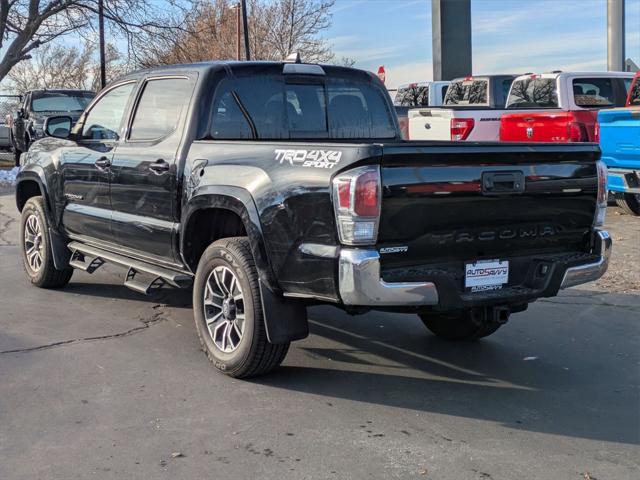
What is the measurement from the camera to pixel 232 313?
4848mm

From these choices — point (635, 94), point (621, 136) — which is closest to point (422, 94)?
point (635, 94)

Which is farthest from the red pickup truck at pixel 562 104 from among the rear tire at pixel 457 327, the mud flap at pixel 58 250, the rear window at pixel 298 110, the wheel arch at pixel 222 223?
the wheel arch at pixel 222 223

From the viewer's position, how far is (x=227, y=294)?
4871 millimetres

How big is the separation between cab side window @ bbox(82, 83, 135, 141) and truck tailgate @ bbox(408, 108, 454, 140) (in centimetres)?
853

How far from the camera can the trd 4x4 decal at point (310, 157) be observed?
13.4 ft

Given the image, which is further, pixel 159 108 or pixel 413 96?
pixel 413 96

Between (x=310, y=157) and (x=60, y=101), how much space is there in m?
18.5

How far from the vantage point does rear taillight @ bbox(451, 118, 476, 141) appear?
1393 cm

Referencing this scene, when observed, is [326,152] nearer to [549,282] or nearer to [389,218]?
[389,218]

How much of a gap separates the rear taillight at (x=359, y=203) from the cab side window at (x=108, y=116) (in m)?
2.72

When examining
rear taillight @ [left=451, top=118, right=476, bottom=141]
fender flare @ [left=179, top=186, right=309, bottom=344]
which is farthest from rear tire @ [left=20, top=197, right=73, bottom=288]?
rear taillight @ [left=451, top=118, right=476, bottom=141]

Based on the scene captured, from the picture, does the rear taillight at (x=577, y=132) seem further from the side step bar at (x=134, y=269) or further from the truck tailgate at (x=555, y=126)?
the side step bar at (x=134, y=269)

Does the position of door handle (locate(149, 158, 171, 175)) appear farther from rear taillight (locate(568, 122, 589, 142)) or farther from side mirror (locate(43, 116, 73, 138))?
rear taillight (locate(568, 122, 589, 142))

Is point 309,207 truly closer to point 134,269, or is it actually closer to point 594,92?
point 134,269
